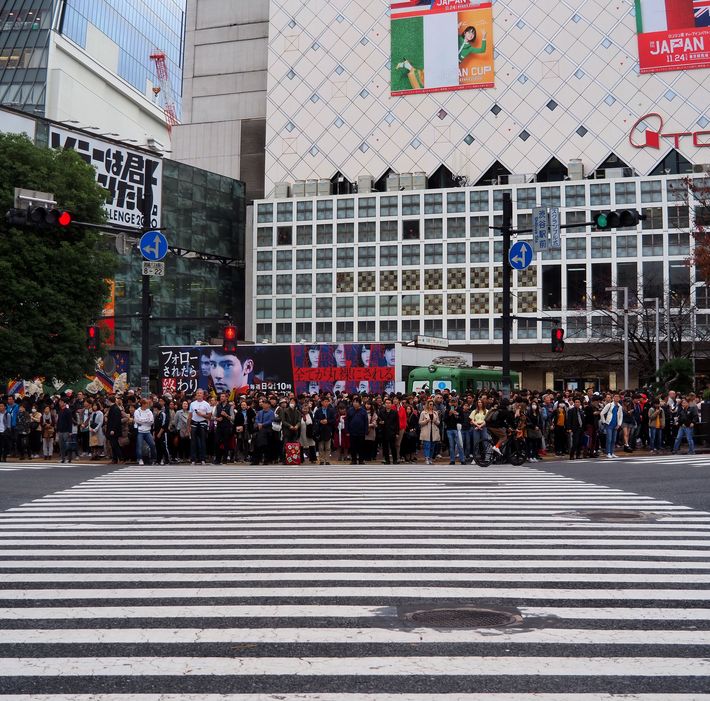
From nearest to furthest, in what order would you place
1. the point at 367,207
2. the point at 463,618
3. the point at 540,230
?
the point at 463,618, the point at 540,230, the point at 367,207

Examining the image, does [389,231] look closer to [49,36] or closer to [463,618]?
[49,36]

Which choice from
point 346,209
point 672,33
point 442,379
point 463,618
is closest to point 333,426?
point 442,379

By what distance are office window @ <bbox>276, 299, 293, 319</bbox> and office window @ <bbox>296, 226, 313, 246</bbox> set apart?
203 inches

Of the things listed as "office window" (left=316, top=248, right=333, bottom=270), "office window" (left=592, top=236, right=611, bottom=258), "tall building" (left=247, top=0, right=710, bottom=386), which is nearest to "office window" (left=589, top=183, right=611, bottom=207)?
"tall building" (left=247, top=0, right=710, bottom=386)

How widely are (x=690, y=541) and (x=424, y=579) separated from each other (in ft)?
11.0

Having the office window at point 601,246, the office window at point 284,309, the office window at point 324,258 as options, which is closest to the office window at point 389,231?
the office window at point 324,258

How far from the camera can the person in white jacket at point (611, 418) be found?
2467 centimetres

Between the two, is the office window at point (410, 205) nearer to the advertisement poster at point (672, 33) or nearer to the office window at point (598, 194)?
the office window at point (598, 194)

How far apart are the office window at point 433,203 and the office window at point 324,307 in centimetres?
1126

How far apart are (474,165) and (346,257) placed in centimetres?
1332

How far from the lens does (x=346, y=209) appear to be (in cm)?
7962

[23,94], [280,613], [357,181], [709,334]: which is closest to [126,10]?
A: [23,94]

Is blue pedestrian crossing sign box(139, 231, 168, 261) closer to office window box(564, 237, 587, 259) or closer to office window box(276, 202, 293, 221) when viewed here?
office window box(564, 237, 587, 259)

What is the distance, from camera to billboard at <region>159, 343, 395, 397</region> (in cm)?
3806
